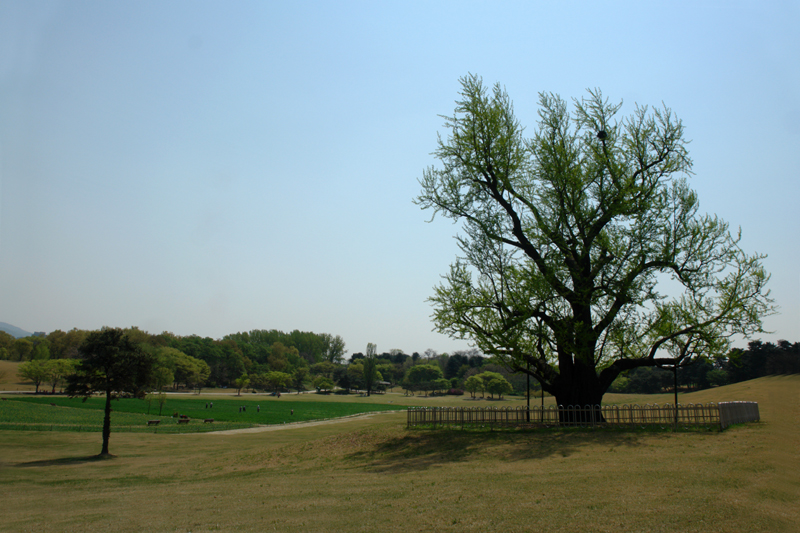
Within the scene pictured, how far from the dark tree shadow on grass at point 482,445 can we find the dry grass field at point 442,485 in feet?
0.28

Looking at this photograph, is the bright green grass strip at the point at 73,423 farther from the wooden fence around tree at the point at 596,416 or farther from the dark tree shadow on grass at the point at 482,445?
the dark tree shadow on grass at the point at 482,445

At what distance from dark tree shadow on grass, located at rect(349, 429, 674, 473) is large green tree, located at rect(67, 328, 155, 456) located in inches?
559

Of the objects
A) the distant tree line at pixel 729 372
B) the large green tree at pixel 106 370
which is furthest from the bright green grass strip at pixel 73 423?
the distant tree line at pixel 729 372

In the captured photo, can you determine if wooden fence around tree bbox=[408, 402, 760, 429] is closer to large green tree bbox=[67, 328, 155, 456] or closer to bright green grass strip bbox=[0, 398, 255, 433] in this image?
A: large green tree bbox=[67, 328, 155, 456]

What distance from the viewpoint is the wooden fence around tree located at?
1939 cm

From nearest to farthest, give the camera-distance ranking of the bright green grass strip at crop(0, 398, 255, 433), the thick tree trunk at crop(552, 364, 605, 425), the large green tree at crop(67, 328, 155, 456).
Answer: the thick tree trunk at crop(552, 364, 605, 425) → the large green tree at crop(67, 328, 155, 456) → the bright green grass strip at crop(0, 398, 255, 433)

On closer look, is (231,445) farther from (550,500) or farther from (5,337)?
(5,337)

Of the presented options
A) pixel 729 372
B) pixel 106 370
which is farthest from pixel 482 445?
pixel 729 372

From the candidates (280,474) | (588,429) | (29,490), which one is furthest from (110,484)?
(588,429)

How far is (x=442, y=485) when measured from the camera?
12.2 metres

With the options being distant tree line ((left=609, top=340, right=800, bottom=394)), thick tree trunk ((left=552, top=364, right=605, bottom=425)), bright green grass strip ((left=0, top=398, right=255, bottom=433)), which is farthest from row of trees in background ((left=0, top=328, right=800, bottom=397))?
thick tree trunk ((left=552, top=364, right=605, bottom=425))

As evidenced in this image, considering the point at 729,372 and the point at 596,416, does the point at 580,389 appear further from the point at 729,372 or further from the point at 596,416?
the point at 729,372

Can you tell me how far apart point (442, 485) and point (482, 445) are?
6730 millimetres

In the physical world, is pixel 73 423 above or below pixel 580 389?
below
